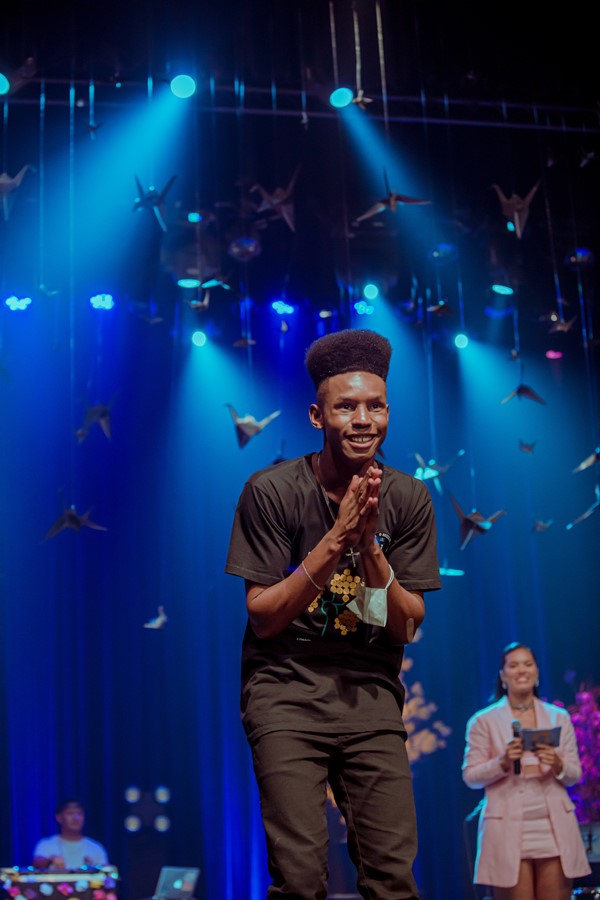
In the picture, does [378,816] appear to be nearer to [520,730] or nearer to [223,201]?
[520,730]

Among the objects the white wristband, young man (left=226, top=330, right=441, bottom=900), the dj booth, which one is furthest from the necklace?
the dj booth

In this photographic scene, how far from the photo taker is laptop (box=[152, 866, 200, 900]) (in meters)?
6.65

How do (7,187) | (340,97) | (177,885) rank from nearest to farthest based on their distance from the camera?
(177,885)
(7,187)
(340,97)

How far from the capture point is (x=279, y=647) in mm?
2619

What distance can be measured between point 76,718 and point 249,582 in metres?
6.65

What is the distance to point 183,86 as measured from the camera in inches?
325

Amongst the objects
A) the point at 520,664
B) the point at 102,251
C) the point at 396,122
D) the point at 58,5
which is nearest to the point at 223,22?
the point at 58,5

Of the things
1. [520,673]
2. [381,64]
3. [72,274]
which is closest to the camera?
[520,673]

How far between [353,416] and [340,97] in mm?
5762

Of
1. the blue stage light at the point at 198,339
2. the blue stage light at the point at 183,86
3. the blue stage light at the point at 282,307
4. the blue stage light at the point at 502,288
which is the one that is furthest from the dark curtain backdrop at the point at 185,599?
the blue stage light at the point at 183,86

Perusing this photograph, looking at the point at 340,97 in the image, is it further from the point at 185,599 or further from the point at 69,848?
the point at 69,848

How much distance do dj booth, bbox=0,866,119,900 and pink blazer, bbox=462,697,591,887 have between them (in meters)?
2.31

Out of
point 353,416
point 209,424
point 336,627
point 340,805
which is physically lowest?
point 340,805

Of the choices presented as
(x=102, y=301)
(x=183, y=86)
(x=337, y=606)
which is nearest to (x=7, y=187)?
(x=183, y=86)
